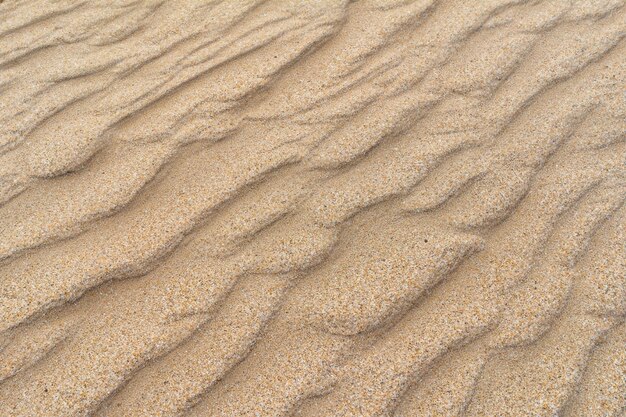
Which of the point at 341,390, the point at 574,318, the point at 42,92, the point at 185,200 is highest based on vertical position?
the point at 42,92

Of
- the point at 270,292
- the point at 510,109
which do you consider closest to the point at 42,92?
the point at 270,292

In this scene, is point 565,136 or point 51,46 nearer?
→ point 565,136

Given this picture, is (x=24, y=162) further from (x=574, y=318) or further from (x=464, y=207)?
(x=574, y=318)

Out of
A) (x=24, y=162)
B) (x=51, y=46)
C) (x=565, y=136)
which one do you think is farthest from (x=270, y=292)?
(x=51, y=46)

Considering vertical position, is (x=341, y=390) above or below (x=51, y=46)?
below

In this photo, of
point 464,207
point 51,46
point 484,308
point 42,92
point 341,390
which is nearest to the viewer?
point 341,390

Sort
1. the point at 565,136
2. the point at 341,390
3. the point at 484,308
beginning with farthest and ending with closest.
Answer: the point at 565,136 < the point at 484,308 < the point at 341,390

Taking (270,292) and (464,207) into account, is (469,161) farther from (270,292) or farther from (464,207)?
(270,292)
